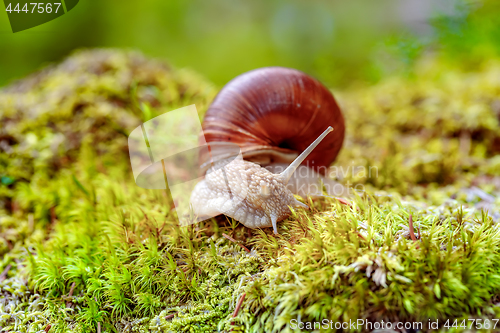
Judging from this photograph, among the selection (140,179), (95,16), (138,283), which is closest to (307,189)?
(138,283)

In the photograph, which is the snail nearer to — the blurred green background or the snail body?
the snail body

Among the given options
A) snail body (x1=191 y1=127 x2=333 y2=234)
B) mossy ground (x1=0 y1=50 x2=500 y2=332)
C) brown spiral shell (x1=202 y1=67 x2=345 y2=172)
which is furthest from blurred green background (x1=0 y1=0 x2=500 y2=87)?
snail body (x1=191 y1=127 x2=333 y2=234)

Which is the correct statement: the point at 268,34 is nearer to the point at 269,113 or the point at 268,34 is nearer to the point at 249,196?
the point at 269,113

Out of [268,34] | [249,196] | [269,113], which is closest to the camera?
[249,196]

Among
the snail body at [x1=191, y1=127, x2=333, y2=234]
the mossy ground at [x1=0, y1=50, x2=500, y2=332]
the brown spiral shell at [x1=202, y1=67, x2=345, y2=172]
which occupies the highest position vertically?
the brown spiral shell at [x1=202, y1=67, x2=345, y2=172]

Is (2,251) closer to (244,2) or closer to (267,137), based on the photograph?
(267,137)

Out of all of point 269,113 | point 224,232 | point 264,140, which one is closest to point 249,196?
point 224,232
